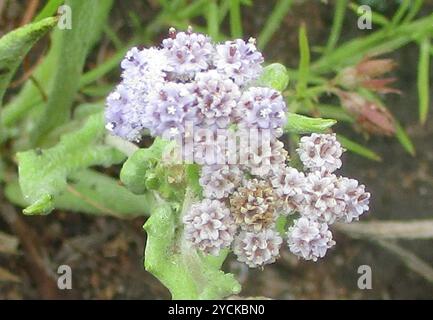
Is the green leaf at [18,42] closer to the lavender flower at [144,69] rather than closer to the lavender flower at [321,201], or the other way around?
the lavender flower at [144,69]

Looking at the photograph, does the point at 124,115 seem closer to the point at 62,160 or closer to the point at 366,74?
the point at 62,160

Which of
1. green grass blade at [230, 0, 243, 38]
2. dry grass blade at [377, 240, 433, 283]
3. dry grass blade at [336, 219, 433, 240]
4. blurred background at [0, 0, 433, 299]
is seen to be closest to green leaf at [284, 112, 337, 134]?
green grass blade at [230, 0, 243, 38]

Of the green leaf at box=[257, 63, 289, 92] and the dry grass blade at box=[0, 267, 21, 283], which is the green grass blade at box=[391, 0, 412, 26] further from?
the dry grass blade at box=[0, 267, 21, 283]

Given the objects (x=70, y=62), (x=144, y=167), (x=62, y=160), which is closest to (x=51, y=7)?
(x=70, y=62)

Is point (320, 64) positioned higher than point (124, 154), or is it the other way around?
point (320, 64)

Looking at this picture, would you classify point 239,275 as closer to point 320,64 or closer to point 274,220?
point 320,64
